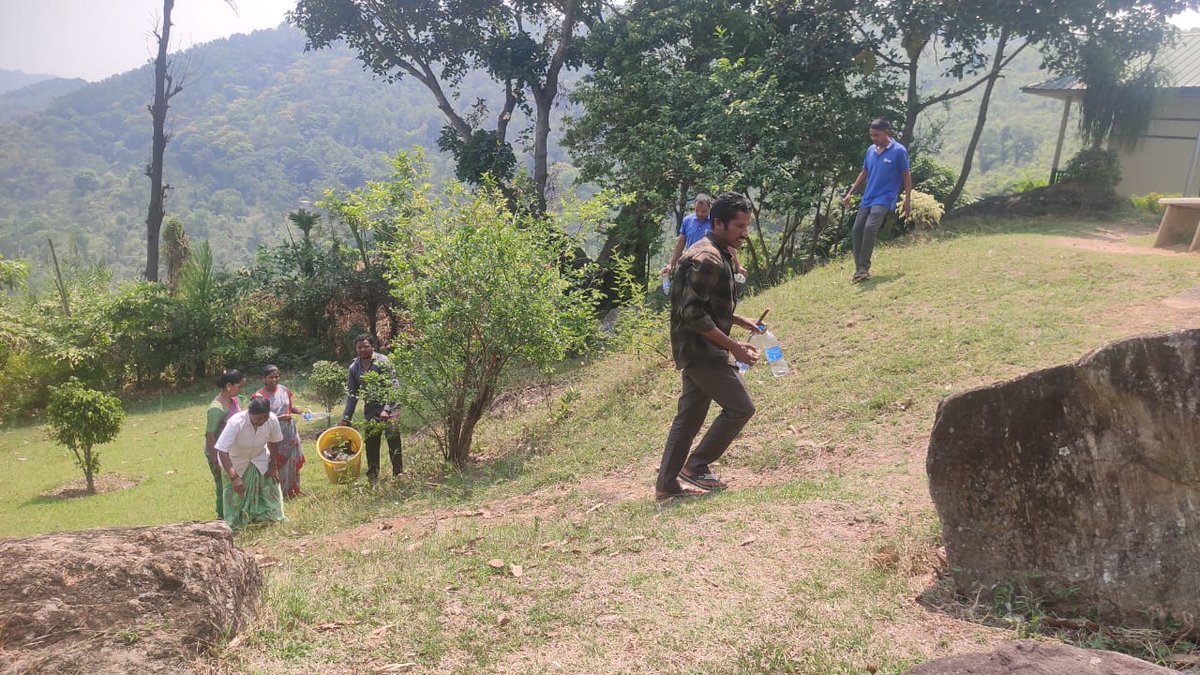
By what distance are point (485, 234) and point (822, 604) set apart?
525 cm

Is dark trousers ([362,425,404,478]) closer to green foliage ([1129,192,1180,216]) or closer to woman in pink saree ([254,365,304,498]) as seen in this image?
woman in pink saree ([254,365,304,498])

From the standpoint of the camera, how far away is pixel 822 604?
135 inches

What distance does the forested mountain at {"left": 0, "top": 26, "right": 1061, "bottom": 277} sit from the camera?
→ 5281 cm

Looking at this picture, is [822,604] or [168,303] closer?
[822,604]

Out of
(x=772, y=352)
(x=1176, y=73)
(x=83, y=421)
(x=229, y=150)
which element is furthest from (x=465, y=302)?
(x=229, y=150)

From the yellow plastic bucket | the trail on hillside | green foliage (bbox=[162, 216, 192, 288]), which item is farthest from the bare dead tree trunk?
the trail on hillside

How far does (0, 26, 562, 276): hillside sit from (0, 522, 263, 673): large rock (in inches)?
1921

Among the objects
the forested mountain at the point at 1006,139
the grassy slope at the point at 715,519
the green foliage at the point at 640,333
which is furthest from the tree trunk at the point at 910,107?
the forested mountain at the point at 1006,139

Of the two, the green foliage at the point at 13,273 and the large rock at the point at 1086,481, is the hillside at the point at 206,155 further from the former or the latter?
the large rock at the point at 1086,481

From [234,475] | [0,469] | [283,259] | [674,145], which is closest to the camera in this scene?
[234,475]

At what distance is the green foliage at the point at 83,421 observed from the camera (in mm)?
10086

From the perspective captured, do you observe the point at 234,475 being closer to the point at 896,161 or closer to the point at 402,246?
the point at 402,246

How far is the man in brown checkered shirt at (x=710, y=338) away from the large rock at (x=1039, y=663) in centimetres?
253

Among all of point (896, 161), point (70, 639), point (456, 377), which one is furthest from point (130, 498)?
point (896, 161)
